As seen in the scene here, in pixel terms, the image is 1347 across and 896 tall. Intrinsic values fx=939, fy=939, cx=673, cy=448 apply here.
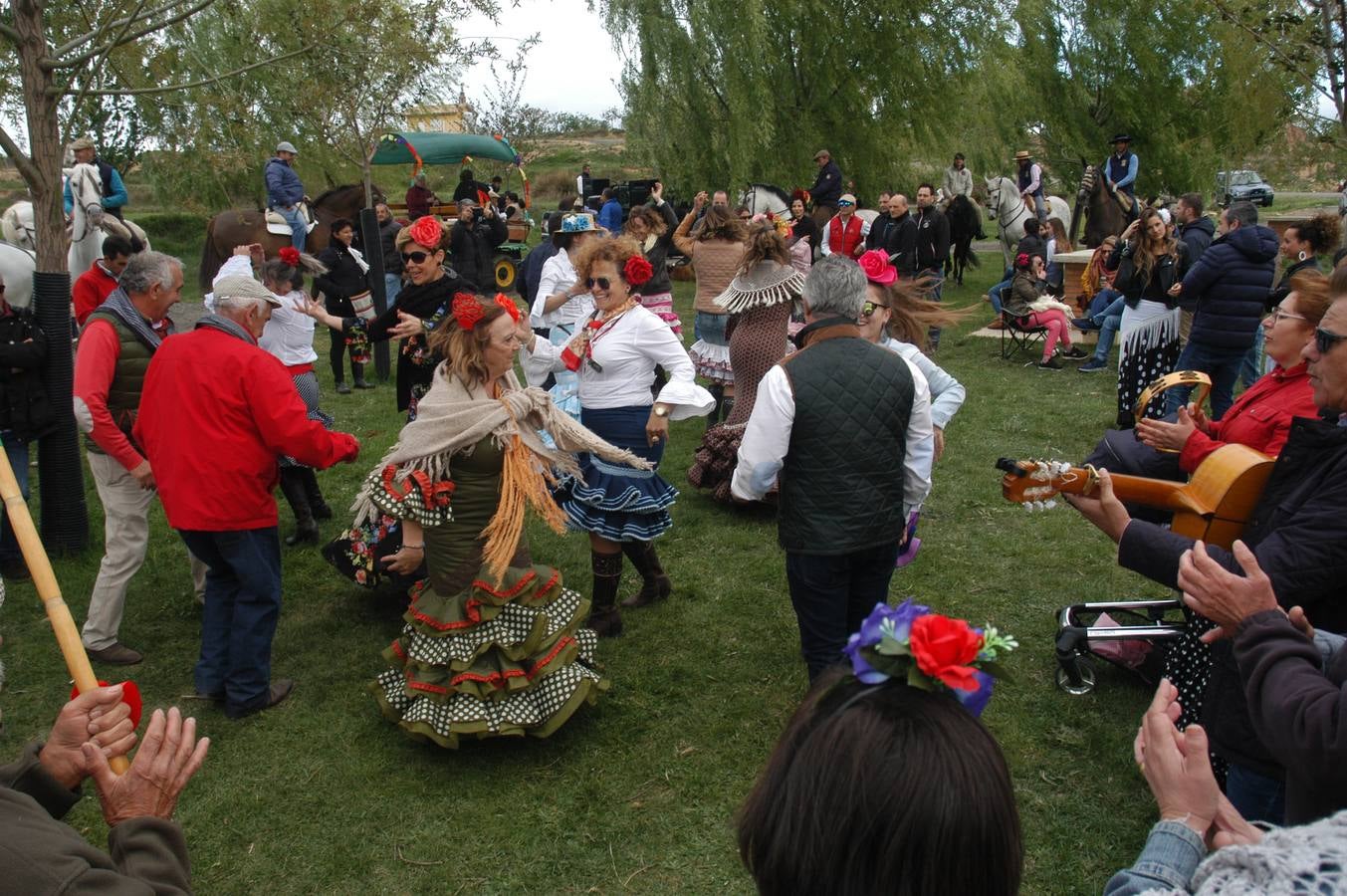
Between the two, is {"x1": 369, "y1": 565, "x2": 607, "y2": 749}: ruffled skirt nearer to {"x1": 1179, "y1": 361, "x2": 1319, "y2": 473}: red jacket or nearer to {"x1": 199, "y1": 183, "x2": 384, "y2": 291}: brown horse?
{"x1": 1179, "y1": 361, "x2": 1319, "y2": 473}: red jacket

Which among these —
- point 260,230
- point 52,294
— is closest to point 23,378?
point 52,294

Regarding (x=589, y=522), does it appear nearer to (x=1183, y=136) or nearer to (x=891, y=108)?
(x=891, y=108)

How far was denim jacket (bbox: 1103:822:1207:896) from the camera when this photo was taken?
5.13 ft

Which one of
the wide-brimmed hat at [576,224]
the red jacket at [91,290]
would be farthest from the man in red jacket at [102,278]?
the wide-brimmed hat at [576,224]

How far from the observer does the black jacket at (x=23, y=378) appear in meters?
5.25

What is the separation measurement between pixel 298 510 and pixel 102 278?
6.27 feet

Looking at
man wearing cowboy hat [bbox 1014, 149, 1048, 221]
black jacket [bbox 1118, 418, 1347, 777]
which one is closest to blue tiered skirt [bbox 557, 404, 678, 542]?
black jacket [bbox 1118, 418, 1347, 777]

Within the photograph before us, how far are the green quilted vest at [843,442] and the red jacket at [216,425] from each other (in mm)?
2107

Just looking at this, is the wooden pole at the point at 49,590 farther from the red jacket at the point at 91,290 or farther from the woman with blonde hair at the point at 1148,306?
the woman with blonde hair at the point at 1148,306

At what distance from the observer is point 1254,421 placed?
3.48m

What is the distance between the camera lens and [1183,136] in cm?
2277

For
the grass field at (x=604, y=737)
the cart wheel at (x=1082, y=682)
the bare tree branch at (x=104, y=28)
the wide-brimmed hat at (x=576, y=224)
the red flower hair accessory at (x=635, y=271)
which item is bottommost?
the grass field at (x=604, y=737)

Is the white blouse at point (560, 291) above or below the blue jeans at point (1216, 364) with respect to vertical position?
above

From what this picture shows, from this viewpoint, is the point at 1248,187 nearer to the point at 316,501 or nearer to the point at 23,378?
the point at 316,501
